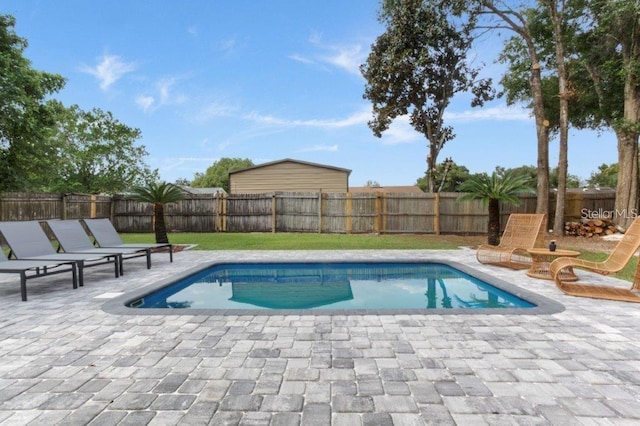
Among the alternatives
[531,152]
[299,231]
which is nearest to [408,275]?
[299,231]

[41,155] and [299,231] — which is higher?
[41,155]

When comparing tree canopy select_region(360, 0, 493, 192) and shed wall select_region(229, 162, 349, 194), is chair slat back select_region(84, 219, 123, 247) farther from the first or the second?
tree canopy select_region(360, 0, 493, 192)

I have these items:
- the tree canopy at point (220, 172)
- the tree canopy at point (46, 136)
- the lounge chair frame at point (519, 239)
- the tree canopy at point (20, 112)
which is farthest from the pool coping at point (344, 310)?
the tree canopy at point (220, 172)

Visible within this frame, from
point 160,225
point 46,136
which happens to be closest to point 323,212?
point 160,225

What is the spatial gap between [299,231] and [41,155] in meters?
10.6

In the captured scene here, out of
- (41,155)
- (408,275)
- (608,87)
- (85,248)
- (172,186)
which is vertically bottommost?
(408,275)

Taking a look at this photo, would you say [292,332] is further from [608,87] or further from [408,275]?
[608,87]

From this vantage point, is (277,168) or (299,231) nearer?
(299,231)

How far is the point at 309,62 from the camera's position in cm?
1695

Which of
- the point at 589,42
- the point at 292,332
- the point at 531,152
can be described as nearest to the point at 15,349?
the point at 292,332

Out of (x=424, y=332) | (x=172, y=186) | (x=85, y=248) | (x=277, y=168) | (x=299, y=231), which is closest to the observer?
(x=424, y=332)

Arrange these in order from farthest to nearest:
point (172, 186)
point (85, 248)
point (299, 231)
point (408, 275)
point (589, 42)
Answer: point (299, 231), point (589, 42), point (172, 186), point (408, 275), point (85, 248)

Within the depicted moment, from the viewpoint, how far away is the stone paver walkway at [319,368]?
2240mm

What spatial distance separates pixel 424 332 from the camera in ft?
12.2
